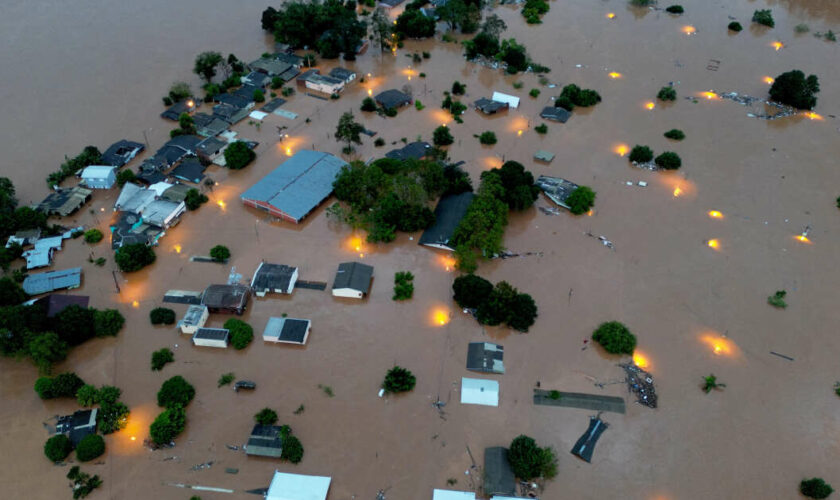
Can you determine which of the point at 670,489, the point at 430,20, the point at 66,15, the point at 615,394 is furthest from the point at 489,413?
the point at 66,15

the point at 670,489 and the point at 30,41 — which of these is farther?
the point at 30,41

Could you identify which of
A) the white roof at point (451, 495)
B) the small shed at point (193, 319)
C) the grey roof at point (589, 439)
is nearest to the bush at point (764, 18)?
the grey roof at point (589, 439)

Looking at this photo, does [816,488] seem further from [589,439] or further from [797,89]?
[797,89]

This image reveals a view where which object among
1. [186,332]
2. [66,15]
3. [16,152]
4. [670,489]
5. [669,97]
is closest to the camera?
[670,489]

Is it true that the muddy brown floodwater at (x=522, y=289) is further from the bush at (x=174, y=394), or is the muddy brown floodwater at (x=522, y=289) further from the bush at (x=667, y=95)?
the bush at (x=667, y=95)

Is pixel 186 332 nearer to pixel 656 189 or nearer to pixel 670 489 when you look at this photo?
pixel 670 489
